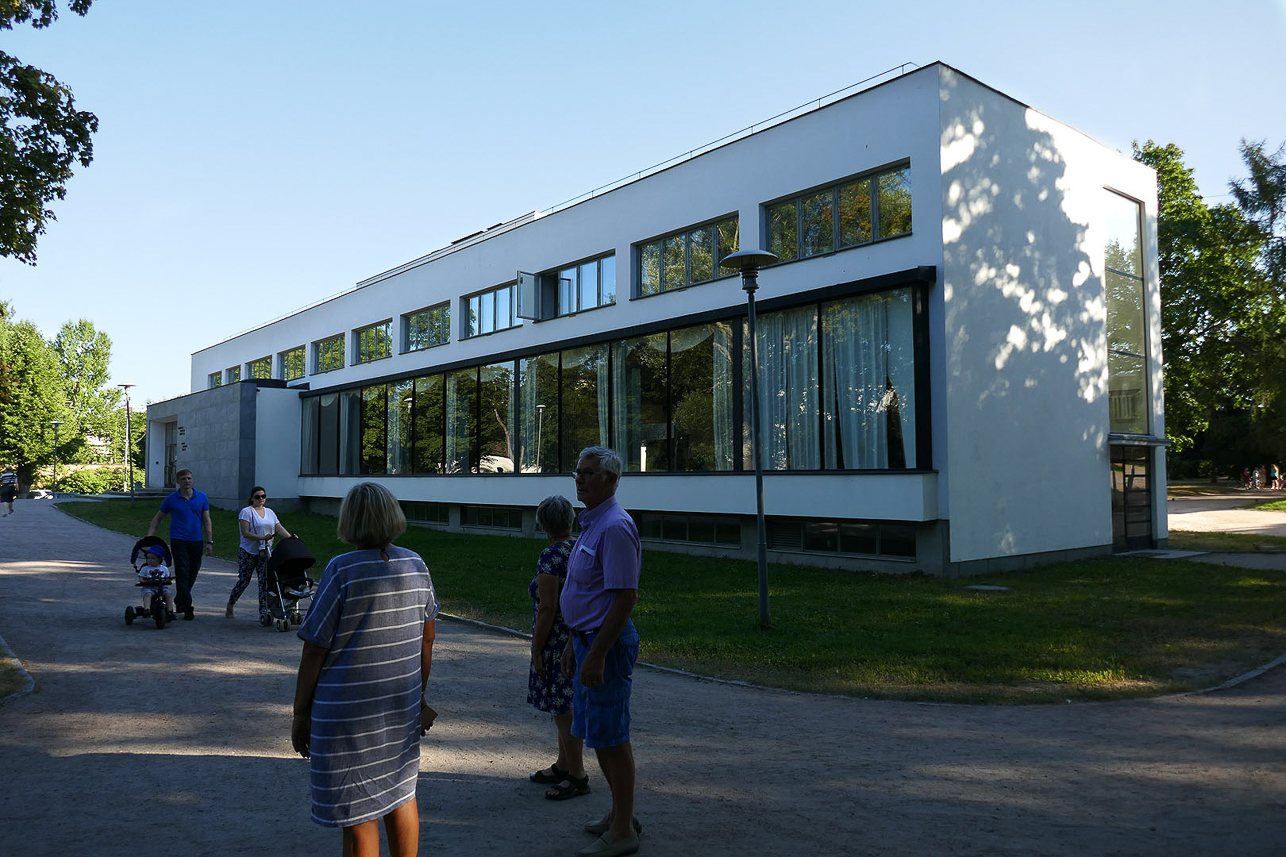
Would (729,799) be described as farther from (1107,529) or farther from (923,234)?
(1107,529)

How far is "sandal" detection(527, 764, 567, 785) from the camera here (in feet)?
17.4

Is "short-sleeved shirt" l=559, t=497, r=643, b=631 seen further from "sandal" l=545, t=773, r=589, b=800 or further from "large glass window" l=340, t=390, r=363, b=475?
"large glass window" l=340, t=390, r=363, b=475

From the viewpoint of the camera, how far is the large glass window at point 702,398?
62.0 ft

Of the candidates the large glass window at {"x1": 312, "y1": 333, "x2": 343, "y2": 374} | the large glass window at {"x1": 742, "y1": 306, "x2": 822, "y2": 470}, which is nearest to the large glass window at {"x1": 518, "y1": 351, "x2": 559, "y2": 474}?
the large glass window at {"x1": 742, "y1": 306, "x2": 822, "y2": 470}

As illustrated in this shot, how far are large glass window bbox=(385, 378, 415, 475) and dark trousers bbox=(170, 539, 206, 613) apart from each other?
1833 cm

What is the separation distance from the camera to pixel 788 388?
17750mm

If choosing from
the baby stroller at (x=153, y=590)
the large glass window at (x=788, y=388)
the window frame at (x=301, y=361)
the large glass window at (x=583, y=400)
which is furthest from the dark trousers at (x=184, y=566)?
the window frame at (x=301, y=361)

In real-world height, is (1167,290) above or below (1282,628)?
above

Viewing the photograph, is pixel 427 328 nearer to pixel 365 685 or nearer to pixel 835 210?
pixel 835 210

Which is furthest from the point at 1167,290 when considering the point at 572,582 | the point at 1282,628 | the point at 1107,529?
the point at 572,582

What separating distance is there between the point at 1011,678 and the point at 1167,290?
3531 cm

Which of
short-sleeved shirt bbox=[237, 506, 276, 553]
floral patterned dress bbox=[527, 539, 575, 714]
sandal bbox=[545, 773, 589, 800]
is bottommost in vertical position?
sandal bbox=[545, 773, 589, 800]

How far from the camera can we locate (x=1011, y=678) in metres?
8.48

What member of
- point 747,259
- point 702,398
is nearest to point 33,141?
point 747,259
